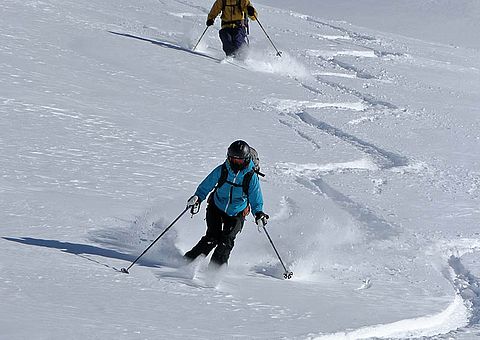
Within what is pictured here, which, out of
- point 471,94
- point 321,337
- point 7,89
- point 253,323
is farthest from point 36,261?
point 471,94

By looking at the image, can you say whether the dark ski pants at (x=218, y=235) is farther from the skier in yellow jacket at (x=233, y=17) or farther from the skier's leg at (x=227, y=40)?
the skier's leg at (x=227, y=40)

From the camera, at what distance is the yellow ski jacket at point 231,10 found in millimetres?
15461

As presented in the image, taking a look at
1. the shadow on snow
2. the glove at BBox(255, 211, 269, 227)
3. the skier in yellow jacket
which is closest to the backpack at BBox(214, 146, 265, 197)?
the glove at BBox(255, 211, 269, 227)

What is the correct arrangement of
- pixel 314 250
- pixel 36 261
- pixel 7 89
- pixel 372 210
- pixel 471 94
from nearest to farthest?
pixel 36 261, pixel 314 250, pixel 372 210, pixel 7 89, pixel 471 94

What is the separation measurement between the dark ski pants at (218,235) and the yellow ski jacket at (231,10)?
8905 millimetres

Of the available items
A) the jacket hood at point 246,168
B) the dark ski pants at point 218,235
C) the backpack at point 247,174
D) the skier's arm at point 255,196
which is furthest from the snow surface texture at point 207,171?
the jacket hood at point 246,168

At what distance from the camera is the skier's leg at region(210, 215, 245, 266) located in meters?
6.84

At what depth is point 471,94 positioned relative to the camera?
16.4m

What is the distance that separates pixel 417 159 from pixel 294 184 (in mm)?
2313

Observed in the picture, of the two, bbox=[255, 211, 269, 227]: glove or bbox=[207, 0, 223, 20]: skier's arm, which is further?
bbox=[207, 0, 223, 20]: skier's arm

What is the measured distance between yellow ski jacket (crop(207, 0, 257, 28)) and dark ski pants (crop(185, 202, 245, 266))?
891 cm

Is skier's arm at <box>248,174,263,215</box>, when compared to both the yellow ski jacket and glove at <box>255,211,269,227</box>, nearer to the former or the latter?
glove at <box>255,211,269,227</box>

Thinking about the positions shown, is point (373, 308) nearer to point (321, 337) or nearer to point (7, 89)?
point (321, 337)

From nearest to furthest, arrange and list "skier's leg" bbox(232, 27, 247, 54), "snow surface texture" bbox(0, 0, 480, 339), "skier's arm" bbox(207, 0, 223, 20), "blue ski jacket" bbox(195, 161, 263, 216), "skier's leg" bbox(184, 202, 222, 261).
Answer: "snow surface texture" bbox(0, 0, 480, 339) → "blue ski jacket" bbox(195, 161, 263, 216) → "skier's leg" bbox(184, 202, 222, 261) → "skier's arm" bbox(207, 0, 223, 20) → "skier's leg" bbox(232, 27, 247, 54)
